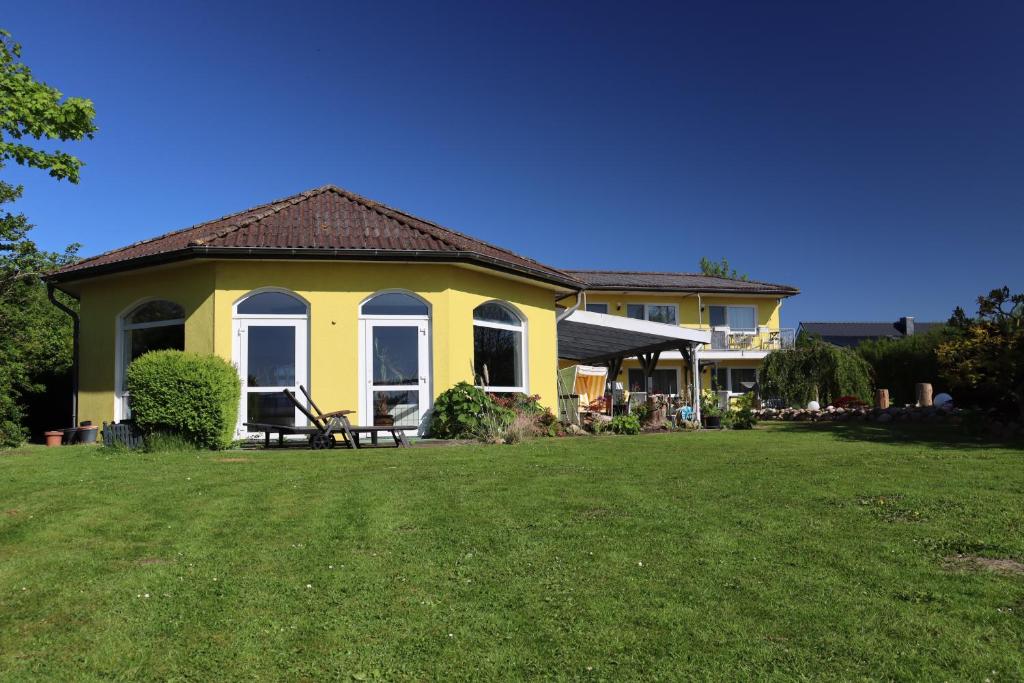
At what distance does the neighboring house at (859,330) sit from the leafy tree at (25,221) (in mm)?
62440

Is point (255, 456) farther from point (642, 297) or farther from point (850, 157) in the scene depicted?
point (642, 297)

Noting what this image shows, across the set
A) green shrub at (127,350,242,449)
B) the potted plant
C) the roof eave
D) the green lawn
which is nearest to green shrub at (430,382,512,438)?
the roof eave

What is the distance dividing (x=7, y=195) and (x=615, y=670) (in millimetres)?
19137

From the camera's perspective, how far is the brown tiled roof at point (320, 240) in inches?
508

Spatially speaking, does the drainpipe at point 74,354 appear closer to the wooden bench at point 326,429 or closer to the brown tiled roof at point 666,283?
the wooden bench at point 326,429

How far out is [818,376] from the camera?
2975cm

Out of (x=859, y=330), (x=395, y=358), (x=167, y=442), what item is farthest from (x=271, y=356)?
(x=859, y=330)

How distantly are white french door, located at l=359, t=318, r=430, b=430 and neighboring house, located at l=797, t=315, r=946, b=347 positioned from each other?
59.3 meters

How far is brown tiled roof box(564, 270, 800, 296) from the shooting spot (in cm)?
3434

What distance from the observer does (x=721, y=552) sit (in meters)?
4.57

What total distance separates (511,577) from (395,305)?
33.4 feet

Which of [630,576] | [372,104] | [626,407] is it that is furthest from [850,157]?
[630,576]

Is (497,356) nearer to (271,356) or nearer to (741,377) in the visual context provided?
(271,356)

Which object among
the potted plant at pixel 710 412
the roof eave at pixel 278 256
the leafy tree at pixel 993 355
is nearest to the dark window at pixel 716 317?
the potted plant at pixel 710 412
